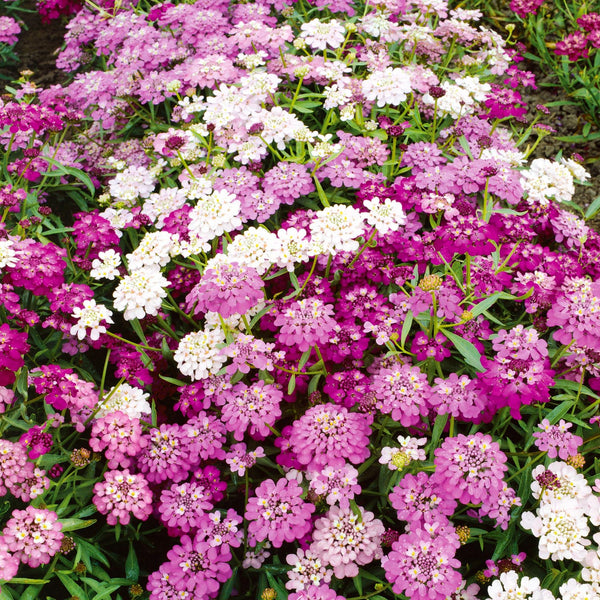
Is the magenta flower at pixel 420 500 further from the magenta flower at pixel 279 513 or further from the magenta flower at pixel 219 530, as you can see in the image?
the magenta flower at pixel 219 530

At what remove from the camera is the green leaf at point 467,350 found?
242 centimetres

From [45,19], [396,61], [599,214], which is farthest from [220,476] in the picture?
[45,19]

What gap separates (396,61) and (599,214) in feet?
5.90

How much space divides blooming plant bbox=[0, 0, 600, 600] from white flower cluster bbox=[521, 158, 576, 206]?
0.01 metres

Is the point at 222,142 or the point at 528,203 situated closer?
the point at 528,203

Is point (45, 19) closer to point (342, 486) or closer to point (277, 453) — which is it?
point (277, 453)

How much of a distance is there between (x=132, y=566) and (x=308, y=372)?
1.10 metres

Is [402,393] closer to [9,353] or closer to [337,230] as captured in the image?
[337,230]

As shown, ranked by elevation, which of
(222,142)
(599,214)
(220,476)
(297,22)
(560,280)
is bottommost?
(220,476)

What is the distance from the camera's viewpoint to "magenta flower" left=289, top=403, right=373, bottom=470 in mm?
2146

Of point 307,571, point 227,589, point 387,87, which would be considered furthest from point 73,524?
point 387,87

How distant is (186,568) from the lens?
2.20 m

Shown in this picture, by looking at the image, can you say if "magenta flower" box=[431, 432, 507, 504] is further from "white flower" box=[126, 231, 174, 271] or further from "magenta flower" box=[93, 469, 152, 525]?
"white flower" box=[126, 231, 174, 271]

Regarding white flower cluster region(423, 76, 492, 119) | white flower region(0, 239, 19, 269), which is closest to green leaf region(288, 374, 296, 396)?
white flower region(0, 239, 19, 269)
